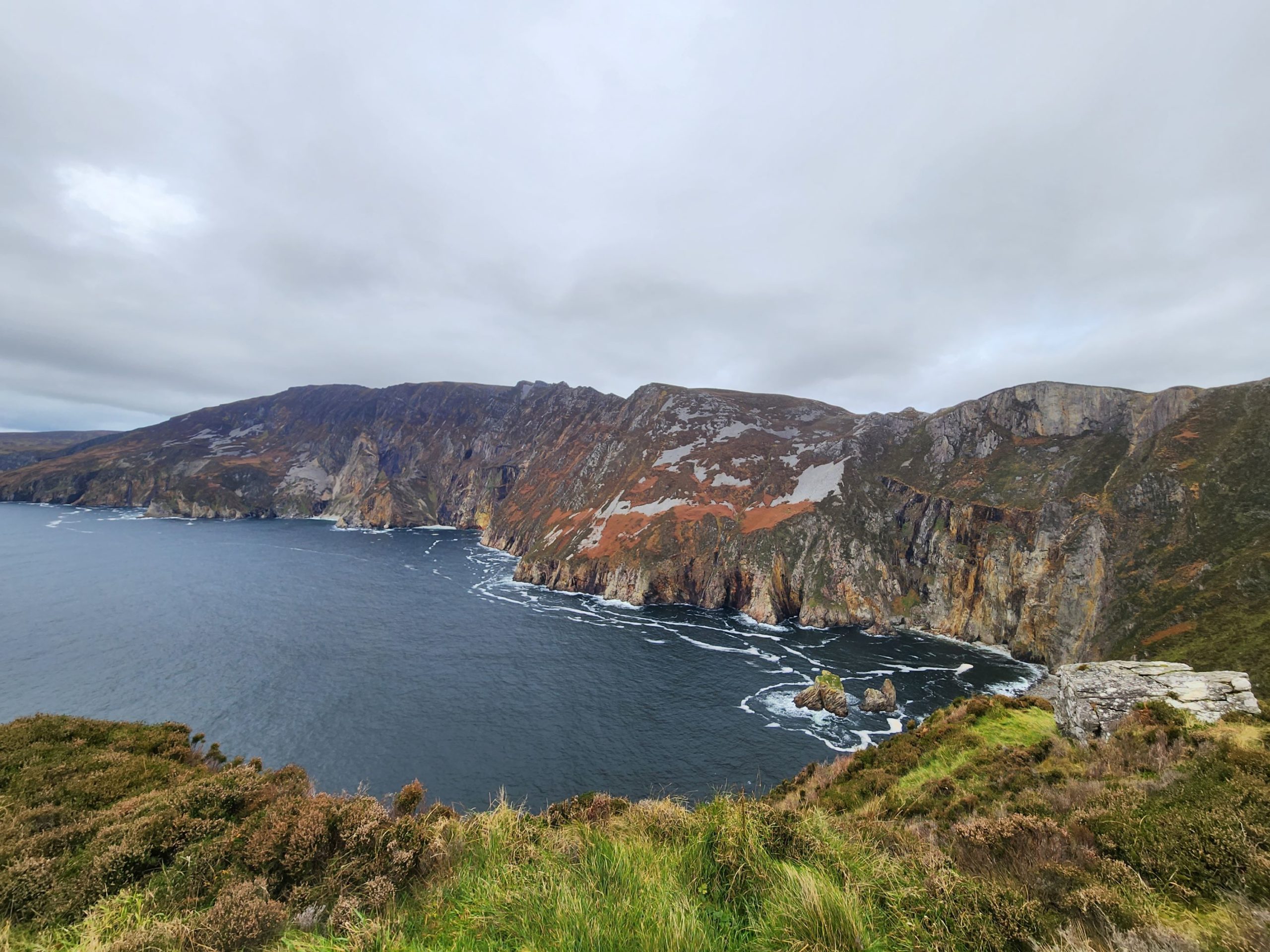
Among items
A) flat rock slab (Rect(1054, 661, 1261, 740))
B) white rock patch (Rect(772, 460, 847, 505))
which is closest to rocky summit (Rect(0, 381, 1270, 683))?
white rock patch (Rect(772, 460, 847, 505))

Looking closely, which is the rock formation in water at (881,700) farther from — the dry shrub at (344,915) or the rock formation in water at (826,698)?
the dry shrub at (344,915)

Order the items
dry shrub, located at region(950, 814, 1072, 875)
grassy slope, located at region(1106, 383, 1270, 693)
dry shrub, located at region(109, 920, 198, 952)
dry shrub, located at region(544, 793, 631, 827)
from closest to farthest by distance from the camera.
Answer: dry shrub, located at region(109, 920, 198, 952), dry shrub, located at region(950, 814, 1072, 875), dry shrub, located at region(544, 793, 631, 827), grassy slope, located at region(1106, 383, 1270, 693)

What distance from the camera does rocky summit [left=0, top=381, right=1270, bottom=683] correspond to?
44688mm

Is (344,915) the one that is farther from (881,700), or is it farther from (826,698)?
(881,700)

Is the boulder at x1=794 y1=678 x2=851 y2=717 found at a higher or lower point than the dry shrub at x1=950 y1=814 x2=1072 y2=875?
lower

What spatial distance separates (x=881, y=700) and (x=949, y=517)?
4111 cm

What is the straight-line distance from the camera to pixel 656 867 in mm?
6109

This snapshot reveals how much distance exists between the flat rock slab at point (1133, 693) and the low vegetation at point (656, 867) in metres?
1.46

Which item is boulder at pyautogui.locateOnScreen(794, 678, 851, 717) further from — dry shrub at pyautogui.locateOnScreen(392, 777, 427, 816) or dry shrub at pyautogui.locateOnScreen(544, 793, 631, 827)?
dry shrub at pyautogui.locateOnScreen(392, 777, 427, 816)

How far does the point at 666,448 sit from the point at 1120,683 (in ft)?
306

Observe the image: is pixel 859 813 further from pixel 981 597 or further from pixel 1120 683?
pixel 981 597

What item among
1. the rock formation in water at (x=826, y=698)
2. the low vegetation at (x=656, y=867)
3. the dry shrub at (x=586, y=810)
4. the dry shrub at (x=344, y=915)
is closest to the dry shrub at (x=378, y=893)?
the low vegetation at (x=656, y=867)

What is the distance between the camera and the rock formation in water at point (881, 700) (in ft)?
134

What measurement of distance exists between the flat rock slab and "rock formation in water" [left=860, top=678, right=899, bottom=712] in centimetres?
2388
